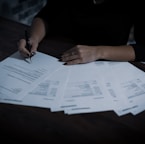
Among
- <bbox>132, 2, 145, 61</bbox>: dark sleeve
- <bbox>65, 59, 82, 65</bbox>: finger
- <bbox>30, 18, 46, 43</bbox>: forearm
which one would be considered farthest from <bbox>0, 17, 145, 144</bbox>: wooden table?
<bbox>30, 18, 46, 43</bbox>: forearm

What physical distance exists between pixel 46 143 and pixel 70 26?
0.88 metres

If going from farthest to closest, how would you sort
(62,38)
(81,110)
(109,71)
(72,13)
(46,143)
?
(72,13) < (62,38) < (109,71) < (81,110) < (46,143)

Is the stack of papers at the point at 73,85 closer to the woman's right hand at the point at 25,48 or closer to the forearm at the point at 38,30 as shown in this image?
the woman's right hand at the point at 25,48

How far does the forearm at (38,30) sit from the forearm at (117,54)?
318mm

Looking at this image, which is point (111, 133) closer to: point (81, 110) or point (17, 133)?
point (81, 110)

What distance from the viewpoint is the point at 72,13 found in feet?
4.60

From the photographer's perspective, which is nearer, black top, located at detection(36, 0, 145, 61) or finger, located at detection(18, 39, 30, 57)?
finger, located at detection(18, 39, 30, 57)

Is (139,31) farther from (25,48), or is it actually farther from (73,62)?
(25,48)

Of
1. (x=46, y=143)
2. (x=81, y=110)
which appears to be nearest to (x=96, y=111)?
(x=81, y=110)

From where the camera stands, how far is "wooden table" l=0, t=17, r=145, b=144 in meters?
0.73

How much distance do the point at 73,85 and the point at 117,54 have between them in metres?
0.30

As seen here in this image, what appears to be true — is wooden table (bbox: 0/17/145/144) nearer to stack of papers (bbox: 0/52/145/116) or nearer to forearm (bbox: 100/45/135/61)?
stack of papers (bbox: 0/52/145/116)

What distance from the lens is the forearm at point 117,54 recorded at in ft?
3.64

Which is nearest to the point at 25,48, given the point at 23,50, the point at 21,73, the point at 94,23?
the point at 23,50
